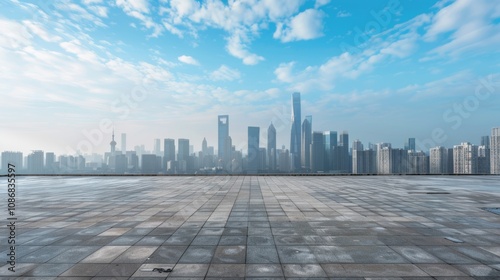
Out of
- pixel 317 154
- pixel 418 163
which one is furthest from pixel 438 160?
pixel 317 154

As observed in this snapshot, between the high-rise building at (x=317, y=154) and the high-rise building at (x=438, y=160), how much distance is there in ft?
203

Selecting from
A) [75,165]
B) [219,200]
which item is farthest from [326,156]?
[219,200]

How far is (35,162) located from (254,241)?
8262cm

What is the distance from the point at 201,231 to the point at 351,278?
5959mm

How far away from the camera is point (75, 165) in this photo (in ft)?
279

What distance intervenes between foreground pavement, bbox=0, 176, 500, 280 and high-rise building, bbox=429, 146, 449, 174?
8754 centimetres

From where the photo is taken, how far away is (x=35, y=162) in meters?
68.9

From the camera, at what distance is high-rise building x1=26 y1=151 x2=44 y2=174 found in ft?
223

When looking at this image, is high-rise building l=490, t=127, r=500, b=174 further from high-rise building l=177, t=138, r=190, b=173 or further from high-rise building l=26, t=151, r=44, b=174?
high-rise building l=26, t=151, r=44, b=174

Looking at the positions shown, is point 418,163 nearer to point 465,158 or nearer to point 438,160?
point 438,160

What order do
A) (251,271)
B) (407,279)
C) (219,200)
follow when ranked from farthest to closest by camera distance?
1. (219,200)
2. (251,271)
3. (407,279)

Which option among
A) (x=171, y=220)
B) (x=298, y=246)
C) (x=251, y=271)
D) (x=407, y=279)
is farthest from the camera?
(x=171, y=220)

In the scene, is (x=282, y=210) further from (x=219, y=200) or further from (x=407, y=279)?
(x=407, y=279)

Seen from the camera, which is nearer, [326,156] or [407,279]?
[407,279]
